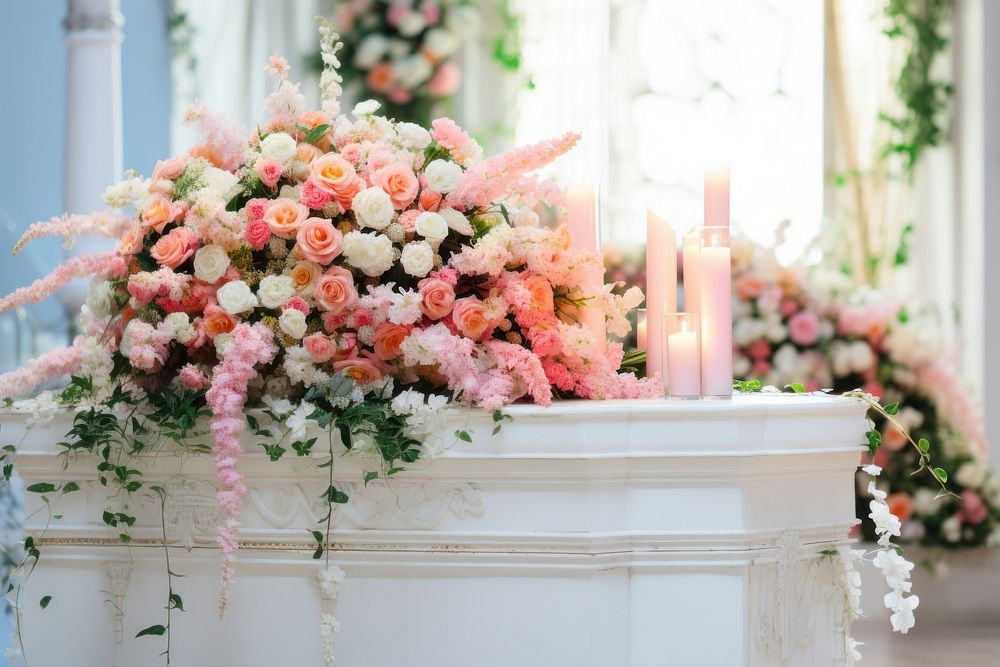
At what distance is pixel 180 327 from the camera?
1.94 metres

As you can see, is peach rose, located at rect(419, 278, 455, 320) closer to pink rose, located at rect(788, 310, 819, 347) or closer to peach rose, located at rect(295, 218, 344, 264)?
peach rose, located at rect(295, 218, 344, 264)

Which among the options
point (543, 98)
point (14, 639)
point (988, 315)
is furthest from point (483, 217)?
point (988, 315)

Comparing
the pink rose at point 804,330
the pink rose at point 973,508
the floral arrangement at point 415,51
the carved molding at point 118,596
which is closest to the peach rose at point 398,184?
the carved molding at point 118,596

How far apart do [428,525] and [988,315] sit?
379cm

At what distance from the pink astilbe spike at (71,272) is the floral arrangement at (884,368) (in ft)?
9.33

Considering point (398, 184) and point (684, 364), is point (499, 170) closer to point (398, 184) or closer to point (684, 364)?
point (398, 184)

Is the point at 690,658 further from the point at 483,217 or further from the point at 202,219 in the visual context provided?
the point at 202,219

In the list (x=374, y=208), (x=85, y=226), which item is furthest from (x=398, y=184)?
(x=85, y=226)

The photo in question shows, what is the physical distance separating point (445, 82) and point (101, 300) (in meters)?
3.32

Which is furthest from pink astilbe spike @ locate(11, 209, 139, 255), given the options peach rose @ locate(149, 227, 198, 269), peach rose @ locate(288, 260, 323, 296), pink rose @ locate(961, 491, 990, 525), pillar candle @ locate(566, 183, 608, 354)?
pink rose @ locate(961, 491, 990, 525)

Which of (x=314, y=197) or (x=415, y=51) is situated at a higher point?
(x=415, y=51)

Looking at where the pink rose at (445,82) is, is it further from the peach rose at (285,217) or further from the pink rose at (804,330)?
the peach rose at (285,217)

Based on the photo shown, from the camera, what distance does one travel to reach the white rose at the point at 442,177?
6.59ft

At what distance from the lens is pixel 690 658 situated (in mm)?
1891
